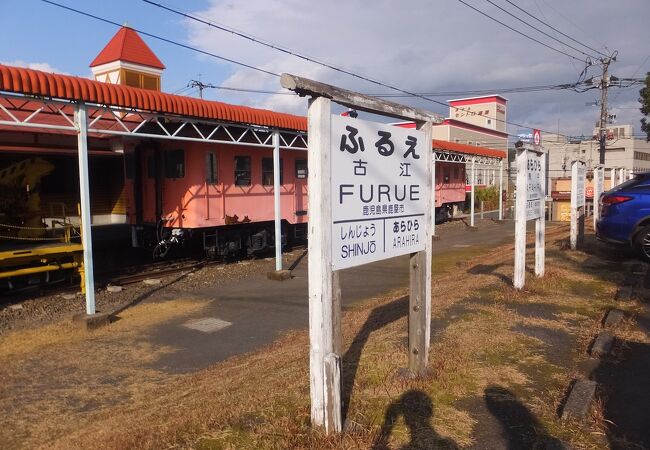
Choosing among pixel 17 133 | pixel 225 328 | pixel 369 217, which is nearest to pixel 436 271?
pixel 225 328

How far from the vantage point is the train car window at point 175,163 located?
11.5 metres

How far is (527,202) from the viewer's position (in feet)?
24.0

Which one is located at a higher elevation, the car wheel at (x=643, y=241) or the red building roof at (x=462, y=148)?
the red building roof at (x=462, y=148)

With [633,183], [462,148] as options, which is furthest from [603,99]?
[633,183]

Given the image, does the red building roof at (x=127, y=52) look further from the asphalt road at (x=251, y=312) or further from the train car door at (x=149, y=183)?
the asphalt road at (x=251, y=312)

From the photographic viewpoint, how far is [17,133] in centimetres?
1275

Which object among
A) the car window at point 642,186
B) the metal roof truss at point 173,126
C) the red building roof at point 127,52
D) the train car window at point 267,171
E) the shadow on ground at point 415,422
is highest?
the red building roof at point 127,52

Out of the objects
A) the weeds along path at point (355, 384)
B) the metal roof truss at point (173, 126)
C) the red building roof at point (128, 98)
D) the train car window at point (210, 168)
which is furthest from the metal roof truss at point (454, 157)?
the weeds along path at point (355, 384)

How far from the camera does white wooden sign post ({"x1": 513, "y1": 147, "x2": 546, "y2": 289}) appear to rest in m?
7.06

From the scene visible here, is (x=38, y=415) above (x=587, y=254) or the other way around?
the other way around

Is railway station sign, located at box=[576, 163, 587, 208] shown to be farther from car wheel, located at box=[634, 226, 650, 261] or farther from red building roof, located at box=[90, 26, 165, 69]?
red building roof, located at box=[90, 26, 165, 69]

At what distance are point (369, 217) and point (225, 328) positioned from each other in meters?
4.53

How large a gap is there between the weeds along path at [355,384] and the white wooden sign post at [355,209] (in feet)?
1.12

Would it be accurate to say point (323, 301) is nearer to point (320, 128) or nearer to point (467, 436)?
point (320, 128)
